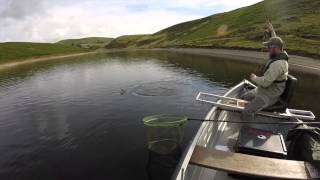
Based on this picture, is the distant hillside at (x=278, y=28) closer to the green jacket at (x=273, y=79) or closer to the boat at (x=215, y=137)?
the boat at (x=215, y=137)

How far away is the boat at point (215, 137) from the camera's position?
9953 mm

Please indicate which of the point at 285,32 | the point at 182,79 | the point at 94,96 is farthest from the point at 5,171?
the point at 285,32

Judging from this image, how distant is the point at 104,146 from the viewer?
19312mm

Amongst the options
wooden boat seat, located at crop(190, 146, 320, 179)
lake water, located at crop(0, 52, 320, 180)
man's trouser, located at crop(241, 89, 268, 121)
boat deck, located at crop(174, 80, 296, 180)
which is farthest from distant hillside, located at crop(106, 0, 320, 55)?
wooden boat seat, located at crop(190, 146, 320, 179)

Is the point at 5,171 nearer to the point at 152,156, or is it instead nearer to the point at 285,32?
the point at 152,156

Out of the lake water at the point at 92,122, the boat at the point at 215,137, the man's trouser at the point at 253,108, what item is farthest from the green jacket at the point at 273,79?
the lake water at the point at 92,122

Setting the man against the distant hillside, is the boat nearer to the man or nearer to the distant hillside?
the man

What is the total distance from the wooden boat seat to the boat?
0.49m

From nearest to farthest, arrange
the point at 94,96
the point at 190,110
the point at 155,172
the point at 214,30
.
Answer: the point at 155,172
the point at 190,110
the point at 94,96
the point at 214,30

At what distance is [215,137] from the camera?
46.0 ft

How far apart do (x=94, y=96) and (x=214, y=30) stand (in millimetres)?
145398

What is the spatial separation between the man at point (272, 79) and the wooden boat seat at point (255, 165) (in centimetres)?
415

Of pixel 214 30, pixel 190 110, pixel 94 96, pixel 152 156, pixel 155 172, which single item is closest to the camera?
pixel 155 172

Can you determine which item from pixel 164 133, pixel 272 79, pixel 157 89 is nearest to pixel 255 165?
pixel 272 79
